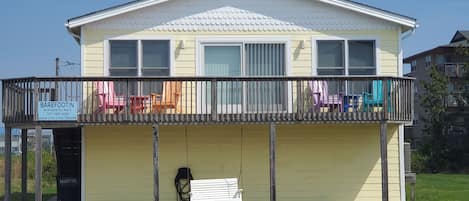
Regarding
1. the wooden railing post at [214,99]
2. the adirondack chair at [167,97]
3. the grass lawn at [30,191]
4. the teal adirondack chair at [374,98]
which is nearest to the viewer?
the wooden railing post at [214,99]

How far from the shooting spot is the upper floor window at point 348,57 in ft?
61.8

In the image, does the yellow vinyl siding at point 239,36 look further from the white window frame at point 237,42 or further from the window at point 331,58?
the window at point 331,58

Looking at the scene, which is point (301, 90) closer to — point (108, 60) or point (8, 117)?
point (108, 60)

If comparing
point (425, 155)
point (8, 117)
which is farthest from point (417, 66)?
point (8, 117)

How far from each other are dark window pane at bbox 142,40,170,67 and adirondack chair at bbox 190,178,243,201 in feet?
10.7

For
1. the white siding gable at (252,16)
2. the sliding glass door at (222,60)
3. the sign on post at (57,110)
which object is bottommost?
the sign on post at (57,110)

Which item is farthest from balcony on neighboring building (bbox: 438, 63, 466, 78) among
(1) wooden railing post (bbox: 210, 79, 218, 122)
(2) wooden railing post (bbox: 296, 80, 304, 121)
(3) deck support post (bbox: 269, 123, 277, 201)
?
(1) wooden railing post (bbox: 210, 79, 218, 122)

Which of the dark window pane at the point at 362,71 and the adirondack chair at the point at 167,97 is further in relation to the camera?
the dark window pane at the point at 362,71

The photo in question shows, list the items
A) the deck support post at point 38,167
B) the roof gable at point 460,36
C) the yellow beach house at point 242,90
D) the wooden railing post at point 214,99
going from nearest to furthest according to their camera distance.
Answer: the deck support post at point 38,167
the wooden railing post at point 214,99
the yellow beach house at point 242,90
the roof gable at point 460,36

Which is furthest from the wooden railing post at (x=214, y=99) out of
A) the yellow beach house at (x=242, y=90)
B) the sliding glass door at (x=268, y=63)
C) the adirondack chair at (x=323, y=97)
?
the adirondack chair at (x=323, y=97)

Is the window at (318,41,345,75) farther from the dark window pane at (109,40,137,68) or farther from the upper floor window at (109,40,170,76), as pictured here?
the dark window pane at (109,40,137,68)

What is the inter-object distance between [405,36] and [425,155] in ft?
101

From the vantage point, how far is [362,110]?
57.6 ft

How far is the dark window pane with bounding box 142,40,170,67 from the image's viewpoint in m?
18.6
